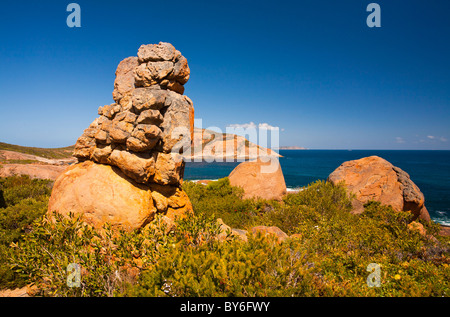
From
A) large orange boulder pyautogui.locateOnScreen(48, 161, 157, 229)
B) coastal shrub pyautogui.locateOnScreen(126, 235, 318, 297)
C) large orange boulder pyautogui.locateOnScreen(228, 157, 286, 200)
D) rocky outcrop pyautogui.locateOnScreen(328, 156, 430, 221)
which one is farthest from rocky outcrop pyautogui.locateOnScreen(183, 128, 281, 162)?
coastal shrub pyautogui.locateOnScreen(126, 235, 318, 297)

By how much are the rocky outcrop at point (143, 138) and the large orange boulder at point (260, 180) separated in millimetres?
10460

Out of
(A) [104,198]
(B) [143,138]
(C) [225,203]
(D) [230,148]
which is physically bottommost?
(C) [225,203]

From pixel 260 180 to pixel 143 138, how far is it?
13.3 metres

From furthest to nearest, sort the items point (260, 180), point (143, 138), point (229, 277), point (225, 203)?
1. point (260, 180)
2. point (225, 203)
3. point (143, 138)
4. point (229, 277)

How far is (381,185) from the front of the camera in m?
17.3

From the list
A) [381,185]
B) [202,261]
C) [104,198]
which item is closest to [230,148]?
[381,185]

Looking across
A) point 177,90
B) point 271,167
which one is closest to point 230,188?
point 271,167

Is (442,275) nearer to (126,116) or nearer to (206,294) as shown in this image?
(206,294)

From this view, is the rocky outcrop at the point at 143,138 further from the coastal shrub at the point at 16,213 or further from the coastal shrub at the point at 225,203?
the coastal shrub at the point at 225,203

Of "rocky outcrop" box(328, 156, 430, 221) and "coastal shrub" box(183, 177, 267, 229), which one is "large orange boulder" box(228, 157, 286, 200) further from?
"rocky outcrop" box(328, 156, 430, 221)

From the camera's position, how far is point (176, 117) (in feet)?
27.3

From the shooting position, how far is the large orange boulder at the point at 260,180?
1853cm

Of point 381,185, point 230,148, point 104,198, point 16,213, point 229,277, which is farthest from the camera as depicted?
point 230,148

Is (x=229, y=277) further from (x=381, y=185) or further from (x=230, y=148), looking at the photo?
(x=230, y=148)
